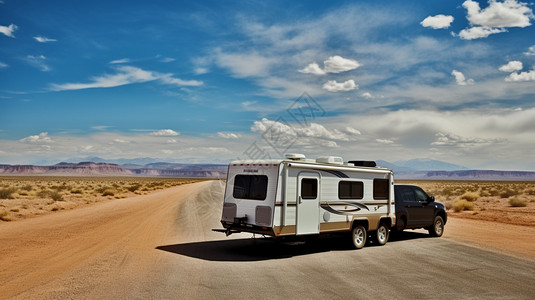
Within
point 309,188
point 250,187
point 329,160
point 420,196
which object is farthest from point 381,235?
point 250,187

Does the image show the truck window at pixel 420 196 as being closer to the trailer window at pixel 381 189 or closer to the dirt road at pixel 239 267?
the dirt road at pixel 239 267

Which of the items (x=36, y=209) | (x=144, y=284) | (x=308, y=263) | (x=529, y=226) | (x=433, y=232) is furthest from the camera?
(x=36, y=209)

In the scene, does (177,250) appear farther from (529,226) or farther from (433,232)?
(529,226)

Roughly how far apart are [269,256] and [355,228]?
306 centimetres

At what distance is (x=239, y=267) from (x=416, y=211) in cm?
838

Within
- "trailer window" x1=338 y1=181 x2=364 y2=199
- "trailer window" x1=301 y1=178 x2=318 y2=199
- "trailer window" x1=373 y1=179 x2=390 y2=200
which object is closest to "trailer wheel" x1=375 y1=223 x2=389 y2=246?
"trailer window" x1=373 y1=179 x2=390 y2=200

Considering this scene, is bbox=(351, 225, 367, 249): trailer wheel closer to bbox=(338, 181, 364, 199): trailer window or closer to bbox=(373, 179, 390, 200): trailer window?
bbox=(338, 181, 364, 199): trailer window

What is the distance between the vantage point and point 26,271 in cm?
998

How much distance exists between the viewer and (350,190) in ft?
45.1

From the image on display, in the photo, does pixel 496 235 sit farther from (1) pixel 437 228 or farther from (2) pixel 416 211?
(2) pixel 416 211

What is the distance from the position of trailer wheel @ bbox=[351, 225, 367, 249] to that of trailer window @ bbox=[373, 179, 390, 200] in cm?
123

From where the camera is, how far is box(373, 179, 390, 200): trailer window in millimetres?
14681

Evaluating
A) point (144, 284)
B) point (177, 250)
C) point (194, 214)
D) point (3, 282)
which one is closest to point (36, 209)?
point (194, 214)

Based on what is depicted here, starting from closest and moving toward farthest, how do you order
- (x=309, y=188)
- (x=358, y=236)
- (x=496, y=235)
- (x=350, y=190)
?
(x=309, y=188) < (x=350, y=190) < (x=358, y=236) < (x=496, y=235)
